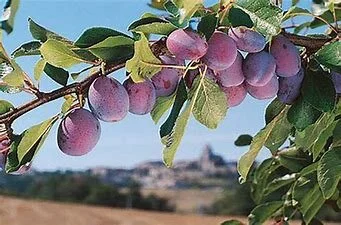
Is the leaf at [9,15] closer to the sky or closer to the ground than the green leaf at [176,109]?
closer to the sky

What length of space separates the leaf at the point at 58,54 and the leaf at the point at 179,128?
0.05 meters

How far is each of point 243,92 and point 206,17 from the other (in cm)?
5

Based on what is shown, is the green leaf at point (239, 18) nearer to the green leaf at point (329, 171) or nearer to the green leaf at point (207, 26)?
the green leaf at point (207, 26)

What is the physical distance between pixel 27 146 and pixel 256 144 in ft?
0.43

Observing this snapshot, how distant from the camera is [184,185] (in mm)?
6164

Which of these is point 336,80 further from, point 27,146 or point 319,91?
point 27,146

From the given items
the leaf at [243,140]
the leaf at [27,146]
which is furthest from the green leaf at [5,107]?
the leaf at [243,140]

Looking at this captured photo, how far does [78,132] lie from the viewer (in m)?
0.29

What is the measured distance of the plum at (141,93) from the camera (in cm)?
30

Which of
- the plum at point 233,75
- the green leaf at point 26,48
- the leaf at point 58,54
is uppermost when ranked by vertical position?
the leaf at point 58,54

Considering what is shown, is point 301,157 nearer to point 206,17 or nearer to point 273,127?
point 273,127

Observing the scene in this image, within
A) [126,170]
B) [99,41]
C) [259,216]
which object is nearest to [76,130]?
[99,41]

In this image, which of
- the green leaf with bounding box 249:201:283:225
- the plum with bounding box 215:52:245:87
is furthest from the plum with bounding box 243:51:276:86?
the green leaf with bounding box 249:201:283:225

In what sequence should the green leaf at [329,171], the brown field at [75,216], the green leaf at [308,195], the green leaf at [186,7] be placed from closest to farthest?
the green leaf at [186,7], the green leaf at [329,171], the green leaf at [308,195], the brown field at [75,216]
